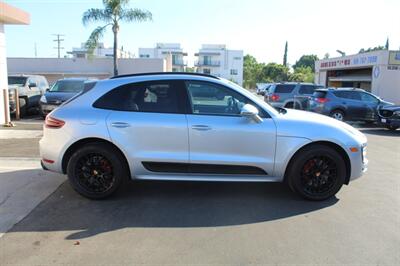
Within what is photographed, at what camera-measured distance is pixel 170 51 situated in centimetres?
8400

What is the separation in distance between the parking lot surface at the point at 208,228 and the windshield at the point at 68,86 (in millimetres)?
Result: 10007

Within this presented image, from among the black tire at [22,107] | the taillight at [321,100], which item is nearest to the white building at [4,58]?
the black tire at [22,107]

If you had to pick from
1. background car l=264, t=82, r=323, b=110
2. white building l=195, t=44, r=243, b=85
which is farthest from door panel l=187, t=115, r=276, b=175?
white building l=195, t=44, r=243, b=85

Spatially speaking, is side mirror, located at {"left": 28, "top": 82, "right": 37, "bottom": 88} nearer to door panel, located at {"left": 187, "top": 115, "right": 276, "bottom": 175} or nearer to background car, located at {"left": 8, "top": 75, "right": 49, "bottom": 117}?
background car, located at {"left": 8, "top": 75, "right": 49, "bottom": 117}

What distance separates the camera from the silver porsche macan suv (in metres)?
5.05

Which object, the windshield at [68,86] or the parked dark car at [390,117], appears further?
the windshield at [68,86]

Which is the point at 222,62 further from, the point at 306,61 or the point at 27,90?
the point at 27,90

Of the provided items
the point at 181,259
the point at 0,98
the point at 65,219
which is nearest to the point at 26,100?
the point at 0,98

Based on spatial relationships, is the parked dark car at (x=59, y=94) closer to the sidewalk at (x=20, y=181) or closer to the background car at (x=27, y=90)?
the background car at (x=27, y=90)

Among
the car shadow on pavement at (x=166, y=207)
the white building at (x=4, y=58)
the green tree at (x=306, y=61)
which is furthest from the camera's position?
the green tree at (x=306, y=61)

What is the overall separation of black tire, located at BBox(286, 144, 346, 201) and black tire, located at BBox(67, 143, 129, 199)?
7.75ft

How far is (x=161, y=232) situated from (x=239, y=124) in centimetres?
179

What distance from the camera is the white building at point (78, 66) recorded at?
→ 35.5 meters

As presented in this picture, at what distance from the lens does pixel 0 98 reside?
1202cm
